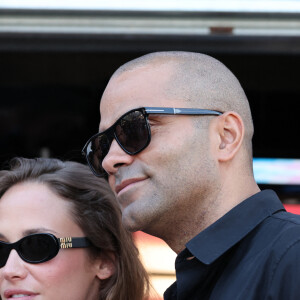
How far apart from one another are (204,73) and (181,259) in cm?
59

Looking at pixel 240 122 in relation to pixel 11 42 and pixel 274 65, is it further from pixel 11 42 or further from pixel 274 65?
pixel 274 65

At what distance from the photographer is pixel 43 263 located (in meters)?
2.02

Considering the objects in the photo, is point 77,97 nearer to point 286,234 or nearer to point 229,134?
point 229,134

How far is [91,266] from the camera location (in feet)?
7.11

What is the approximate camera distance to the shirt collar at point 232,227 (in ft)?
4.65

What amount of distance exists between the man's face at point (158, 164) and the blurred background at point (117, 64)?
61.3 inches

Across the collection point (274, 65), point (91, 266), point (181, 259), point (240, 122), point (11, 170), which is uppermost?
point (240, 122)

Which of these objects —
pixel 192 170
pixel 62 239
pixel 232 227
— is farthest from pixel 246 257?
pixel 62 239

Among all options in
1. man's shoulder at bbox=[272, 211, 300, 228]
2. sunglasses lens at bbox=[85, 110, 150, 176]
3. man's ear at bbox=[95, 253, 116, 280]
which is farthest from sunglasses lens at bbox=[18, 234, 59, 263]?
man's shoulder at bbox=[272, 211, 300, 228]

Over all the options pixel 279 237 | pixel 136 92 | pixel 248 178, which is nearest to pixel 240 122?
pixel 248 178

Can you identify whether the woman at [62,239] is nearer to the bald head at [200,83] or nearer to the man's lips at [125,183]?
the man's lips at [125,183]

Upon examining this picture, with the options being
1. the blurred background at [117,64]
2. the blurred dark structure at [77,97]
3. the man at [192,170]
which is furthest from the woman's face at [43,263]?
the blurred dark structure at [77,97]

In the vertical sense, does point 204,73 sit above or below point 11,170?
above

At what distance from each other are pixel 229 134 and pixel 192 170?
17 centimetres
